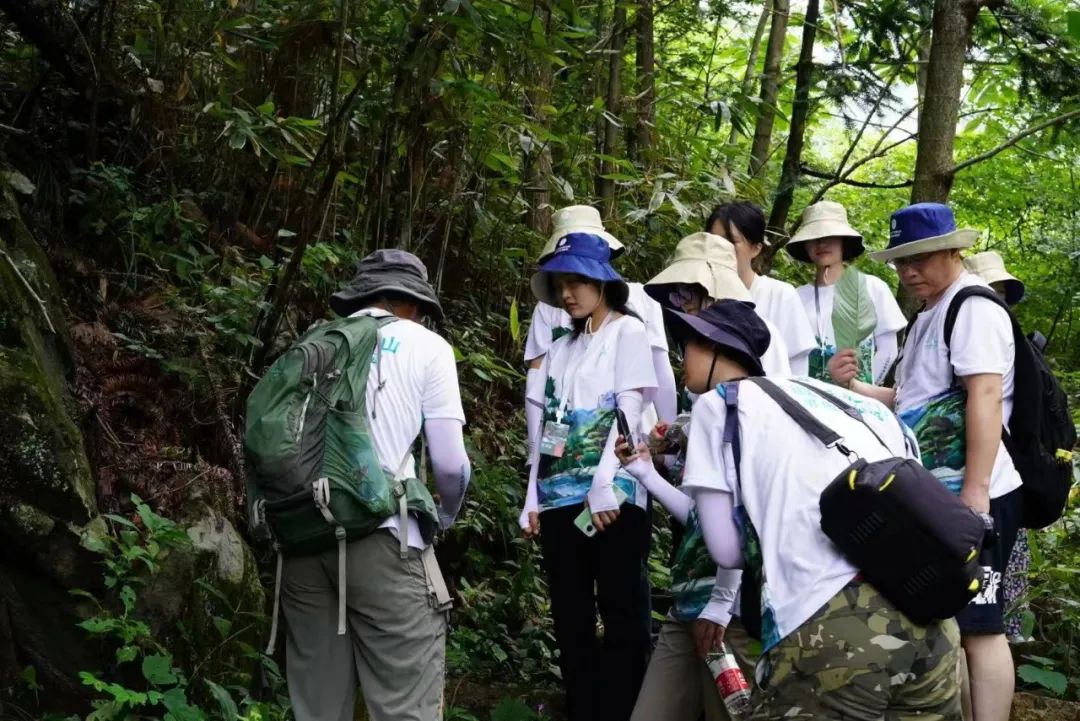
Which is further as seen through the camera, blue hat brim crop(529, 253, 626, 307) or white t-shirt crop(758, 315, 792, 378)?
blue hat brim crop(529, 253, 626, 307)

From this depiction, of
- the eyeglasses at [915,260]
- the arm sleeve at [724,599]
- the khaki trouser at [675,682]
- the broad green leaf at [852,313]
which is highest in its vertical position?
the eyeglasses at [915,260]

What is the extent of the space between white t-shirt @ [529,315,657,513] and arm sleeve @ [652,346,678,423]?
18 centimetres

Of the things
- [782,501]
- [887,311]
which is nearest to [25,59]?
[887,311]

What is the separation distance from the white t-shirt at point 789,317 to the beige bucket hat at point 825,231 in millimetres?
454

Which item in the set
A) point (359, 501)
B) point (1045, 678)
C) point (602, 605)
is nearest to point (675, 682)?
point (602, 605)

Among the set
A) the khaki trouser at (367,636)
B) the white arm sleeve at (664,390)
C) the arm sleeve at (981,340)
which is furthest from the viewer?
the white arm sleeve at (664,390)

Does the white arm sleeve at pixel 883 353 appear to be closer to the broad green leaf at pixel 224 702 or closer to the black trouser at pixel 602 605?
the black trouser at pixel 602 605

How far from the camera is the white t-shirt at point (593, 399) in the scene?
482 centimetres

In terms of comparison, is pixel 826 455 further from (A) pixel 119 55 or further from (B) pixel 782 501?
(A) pixel 119 55

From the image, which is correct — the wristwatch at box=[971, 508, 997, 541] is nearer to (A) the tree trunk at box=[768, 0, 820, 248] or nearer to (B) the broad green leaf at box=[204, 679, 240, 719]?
(B) the broad green leaf at box=[204, 679, 240, 719]

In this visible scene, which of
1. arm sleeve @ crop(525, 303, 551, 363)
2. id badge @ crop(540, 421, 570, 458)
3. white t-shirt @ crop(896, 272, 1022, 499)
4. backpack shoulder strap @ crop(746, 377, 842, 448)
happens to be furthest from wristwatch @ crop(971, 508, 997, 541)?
arm sleeve @ crop(525, 303, 551, 363)

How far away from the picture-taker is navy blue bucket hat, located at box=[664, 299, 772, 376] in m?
3.30

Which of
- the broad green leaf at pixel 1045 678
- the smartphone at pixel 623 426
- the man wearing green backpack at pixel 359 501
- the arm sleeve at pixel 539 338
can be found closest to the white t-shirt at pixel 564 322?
the arm sleeve at pixel 539 338

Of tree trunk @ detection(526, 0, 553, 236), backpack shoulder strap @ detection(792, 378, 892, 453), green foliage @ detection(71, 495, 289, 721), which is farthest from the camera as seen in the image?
tree trunk @ detection(526, 0, 553, 236)
